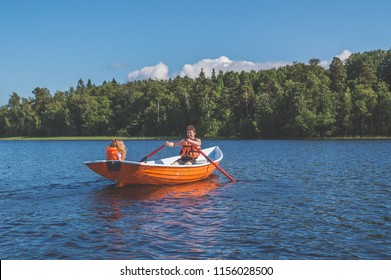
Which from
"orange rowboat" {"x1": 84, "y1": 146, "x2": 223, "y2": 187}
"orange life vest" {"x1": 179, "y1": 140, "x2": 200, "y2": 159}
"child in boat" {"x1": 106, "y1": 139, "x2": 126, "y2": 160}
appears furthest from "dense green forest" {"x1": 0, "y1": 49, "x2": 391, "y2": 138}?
"child in boat" {"x1": 106, "y1": 139, "x2": 126, "y2": 160}

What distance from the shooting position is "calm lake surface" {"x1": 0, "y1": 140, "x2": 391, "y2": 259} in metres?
9.50

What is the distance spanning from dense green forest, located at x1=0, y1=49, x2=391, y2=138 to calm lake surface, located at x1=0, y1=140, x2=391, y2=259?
69126mm

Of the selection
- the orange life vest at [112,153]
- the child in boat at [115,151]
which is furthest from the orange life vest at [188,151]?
the orange life vest at [112,153]

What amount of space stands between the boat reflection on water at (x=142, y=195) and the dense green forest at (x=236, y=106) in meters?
71.1

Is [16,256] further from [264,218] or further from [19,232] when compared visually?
[264,218]

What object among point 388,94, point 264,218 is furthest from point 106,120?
point 264,218

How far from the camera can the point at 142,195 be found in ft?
54.0

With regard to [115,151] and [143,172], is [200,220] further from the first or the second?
[115,151]

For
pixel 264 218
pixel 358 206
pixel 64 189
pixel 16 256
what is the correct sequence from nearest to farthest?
1. pixel 16 256
2. pixel 264 218
3. pixel 358 206
4. pixel 64 189

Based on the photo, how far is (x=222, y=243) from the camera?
1005 centimetres

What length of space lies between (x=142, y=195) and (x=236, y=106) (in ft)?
313

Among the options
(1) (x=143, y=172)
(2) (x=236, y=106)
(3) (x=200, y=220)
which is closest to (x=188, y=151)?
(1) (x=143, y=172)

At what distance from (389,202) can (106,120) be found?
113894 millimetres

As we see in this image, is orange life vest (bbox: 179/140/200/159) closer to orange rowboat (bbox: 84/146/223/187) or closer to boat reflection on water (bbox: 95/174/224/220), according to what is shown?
orange rowboat (bbox: 84/146/223/187)
